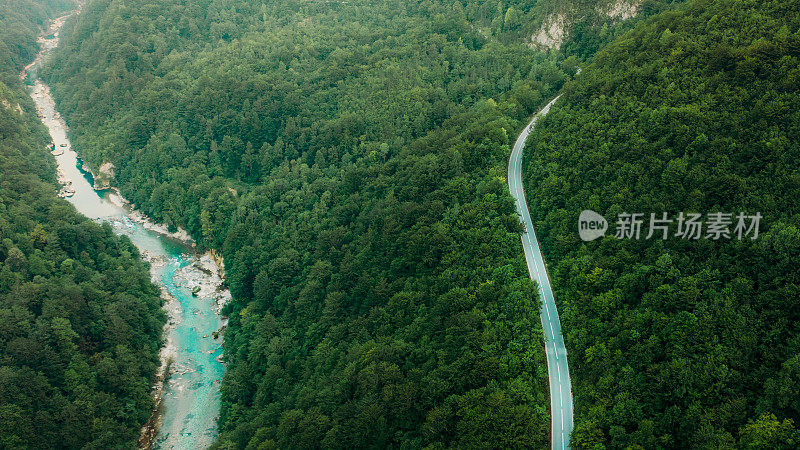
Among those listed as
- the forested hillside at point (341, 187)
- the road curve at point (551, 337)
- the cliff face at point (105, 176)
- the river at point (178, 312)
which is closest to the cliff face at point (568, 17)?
the forested hillside at point (341, 187)

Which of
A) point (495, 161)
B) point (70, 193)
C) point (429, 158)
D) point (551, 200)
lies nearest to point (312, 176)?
point (429, 158)

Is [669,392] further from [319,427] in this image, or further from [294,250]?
[294,250]

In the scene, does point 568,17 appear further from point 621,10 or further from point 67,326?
point 67,326

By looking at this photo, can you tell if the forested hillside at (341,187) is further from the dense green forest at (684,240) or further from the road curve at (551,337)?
the dense green forest at (684,240)

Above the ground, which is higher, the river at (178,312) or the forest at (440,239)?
the forest at (440,239)

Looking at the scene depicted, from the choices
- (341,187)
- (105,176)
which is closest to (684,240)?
(341,187)

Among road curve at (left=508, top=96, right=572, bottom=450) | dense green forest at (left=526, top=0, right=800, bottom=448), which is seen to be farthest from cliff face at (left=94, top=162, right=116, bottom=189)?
dense green forest at (left=526, top=0, right=800, bottom=448)
